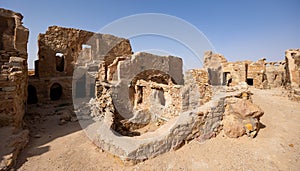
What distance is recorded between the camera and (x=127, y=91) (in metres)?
9.28

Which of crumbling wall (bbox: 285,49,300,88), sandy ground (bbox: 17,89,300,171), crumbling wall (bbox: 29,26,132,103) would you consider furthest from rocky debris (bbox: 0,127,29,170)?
crumbling wall (bbox: 285,49,300,88)

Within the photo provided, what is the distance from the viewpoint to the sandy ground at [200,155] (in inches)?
138


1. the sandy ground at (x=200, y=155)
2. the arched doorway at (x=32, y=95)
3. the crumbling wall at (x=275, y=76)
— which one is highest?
the crumbling wall at (x=275, y=76)

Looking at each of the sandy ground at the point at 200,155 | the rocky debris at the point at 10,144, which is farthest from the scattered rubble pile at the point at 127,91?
the sandy ground at the point at 200,155

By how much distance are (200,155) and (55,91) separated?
15112 mm

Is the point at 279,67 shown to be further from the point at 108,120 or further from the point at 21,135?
the point at 21,135

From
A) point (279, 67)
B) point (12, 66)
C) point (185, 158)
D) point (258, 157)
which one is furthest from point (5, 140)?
point (279, 67)

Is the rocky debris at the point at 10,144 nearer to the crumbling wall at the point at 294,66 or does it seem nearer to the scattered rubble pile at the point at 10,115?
the scattered rubble pile at the point at 10,115

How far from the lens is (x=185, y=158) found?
3.78 metres

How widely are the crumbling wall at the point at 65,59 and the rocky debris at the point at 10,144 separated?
769 centimetres

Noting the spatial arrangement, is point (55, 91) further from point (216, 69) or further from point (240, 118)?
point (216, 69)

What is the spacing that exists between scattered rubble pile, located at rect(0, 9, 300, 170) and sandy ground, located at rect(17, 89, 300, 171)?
24 cm

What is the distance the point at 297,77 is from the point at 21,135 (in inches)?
686

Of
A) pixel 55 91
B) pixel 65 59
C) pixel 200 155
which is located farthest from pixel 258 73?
pixel 55 91
